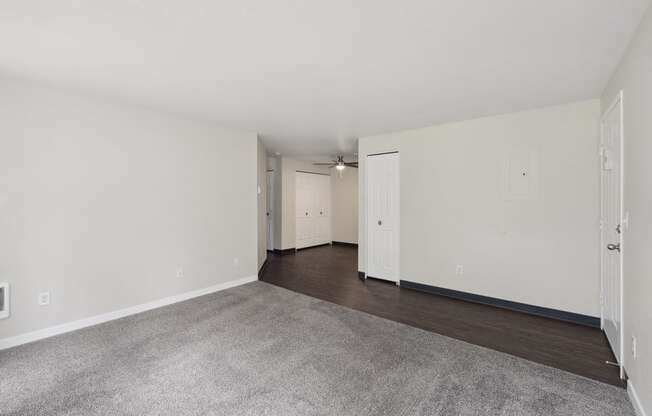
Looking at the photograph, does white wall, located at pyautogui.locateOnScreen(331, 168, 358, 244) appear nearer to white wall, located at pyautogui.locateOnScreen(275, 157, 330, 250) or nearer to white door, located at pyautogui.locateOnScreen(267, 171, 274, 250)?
white wall, located at pyautogui.locateOnScreen(275, 157, 330, 250)

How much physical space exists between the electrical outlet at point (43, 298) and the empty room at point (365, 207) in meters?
0.03

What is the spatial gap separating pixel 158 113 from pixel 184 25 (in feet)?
7.05

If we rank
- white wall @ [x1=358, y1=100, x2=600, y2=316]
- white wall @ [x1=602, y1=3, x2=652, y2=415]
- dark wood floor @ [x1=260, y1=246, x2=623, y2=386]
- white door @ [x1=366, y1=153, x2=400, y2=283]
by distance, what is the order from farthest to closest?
1. white door @ [x1=366, y1=153, x2=400, y2=283]
2. white wall @ [x1=358, y1=100, x2=600, y2=316]
3. dark wood floor @ [x1=260, y1=246, x2=623, y2=386]
4. white wall @ [x1=602, y1=3, x2=652, y2=415]

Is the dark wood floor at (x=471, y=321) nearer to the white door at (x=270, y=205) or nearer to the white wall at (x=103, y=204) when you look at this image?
the white wall at (x=103, y=204)

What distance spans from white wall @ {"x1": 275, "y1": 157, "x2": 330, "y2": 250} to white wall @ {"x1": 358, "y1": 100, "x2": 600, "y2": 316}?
3157mm

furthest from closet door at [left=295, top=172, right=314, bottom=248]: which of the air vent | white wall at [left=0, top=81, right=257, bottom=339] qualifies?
the air vent

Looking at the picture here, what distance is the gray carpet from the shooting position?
6.14 feet

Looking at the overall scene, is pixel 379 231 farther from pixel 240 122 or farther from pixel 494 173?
pixel 240 122

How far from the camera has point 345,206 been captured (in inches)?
337

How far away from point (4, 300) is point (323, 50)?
360cm

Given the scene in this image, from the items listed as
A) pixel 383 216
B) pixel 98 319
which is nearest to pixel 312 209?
pixel 383 216

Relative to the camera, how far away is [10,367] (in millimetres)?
2314

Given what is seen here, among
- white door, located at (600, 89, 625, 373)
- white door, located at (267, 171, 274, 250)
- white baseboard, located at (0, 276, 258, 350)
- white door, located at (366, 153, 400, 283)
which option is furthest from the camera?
white door, located at (267, 171, 274, 250)

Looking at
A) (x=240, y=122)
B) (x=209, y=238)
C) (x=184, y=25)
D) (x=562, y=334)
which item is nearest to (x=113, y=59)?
(x=184, y=25)
